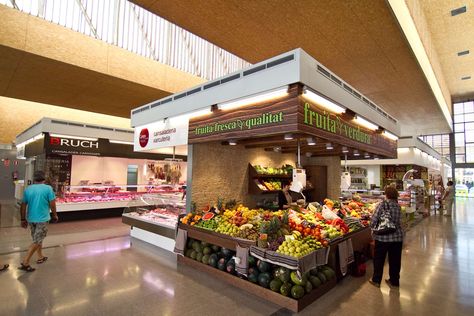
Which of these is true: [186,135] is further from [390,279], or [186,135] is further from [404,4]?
[404,4]

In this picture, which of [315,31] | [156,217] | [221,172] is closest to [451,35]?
[315,31]

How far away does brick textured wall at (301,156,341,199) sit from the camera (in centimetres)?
849

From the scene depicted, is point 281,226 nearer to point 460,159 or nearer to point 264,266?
point 264,266

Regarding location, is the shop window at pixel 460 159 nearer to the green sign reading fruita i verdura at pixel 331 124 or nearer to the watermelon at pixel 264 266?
the green sign reading fruita i verdura at pixel 331 124

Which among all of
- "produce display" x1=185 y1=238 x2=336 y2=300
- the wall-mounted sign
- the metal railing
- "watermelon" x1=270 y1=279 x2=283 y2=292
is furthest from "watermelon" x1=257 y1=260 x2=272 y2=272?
the metal railing

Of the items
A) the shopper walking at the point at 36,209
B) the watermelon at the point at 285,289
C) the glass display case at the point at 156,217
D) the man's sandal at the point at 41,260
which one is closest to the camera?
the watermelon at the point at 285,289

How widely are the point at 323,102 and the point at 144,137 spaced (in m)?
4.66

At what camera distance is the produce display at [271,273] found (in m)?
3.49

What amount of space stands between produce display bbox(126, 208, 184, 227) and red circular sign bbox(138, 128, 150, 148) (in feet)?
5.79

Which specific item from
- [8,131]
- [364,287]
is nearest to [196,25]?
[364,287]

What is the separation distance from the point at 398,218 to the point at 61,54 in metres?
8.47

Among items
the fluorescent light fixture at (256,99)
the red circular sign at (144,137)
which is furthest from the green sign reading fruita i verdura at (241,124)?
the red circular sign at (144,137)

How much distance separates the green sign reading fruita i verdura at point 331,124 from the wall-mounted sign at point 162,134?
2.60 meters

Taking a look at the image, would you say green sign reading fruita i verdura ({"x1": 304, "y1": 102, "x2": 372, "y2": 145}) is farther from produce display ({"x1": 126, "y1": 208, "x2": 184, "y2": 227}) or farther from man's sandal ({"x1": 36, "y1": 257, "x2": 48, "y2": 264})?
man's sandal ({"x1": 36, "y1": 257, "x2": 48, "y2": 264})
